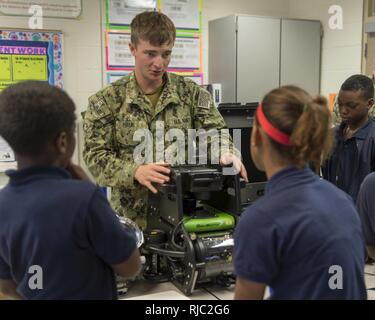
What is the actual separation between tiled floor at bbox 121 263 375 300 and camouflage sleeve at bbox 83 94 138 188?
349mm

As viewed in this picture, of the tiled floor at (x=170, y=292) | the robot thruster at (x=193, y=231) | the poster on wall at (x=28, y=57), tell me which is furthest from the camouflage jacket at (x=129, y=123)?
the poster on wall at (x=28, y=57)

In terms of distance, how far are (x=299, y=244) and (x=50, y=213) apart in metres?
0.48

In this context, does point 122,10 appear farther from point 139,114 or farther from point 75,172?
point 75,172

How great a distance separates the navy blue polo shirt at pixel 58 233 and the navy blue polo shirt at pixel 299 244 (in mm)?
269

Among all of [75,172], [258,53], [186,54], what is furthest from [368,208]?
[186,54]

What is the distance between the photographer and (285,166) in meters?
0.91

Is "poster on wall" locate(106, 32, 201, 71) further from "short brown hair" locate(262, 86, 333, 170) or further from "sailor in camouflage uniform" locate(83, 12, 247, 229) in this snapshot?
"short brown hair" locate(262, 86, 333, 170)

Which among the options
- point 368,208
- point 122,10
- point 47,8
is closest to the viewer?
point 368,208

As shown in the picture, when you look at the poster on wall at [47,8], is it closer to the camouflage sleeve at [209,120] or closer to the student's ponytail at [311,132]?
the camouflage sleeve at [209,120]

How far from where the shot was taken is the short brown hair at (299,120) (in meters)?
0.87

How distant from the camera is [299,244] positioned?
0.82 m

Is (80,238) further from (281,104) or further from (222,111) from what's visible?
(222,111)
